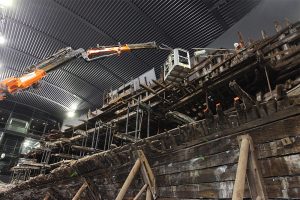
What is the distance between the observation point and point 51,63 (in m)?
13.9

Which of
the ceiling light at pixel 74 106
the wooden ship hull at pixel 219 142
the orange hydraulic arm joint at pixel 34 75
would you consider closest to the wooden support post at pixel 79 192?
the wooden ship hull at pixel 219 142

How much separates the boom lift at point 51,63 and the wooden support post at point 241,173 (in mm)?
10588

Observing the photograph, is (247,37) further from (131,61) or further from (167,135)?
(167,135)

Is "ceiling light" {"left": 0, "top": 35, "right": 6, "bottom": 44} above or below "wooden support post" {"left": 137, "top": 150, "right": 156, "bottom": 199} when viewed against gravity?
above

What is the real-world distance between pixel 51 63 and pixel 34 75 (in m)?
1.31

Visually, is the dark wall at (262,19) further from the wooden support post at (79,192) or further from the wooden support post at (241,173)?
the wooden support post at (79,192)

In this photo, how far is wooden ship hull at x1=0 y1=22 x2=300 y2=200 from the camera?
3686 millimetres

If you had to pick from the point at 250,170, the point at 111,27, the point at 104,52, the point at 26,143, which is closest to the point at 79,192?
the point at 250,170

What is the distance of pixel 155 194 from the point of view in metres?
5.46

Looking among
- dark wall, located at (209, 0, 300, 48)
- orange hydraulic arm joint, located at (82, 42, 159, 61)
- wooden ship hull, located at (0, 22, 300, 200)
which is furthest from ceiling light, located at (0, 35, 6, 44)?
dark wall, located at (209, 0, 300, 48)

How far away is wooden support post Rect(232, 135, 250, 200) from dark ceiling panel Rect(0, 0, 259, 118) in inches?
420

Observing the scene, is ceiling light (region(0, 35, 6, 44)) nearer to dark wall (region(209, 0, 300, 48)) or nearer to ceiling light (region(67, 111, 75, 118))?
ceiling light (region(67, 111, 75, 118))

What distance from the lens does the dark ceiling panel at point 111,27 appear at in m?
12.8

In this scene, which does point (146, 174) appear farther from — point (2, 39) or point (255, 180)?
point (2, 39)
